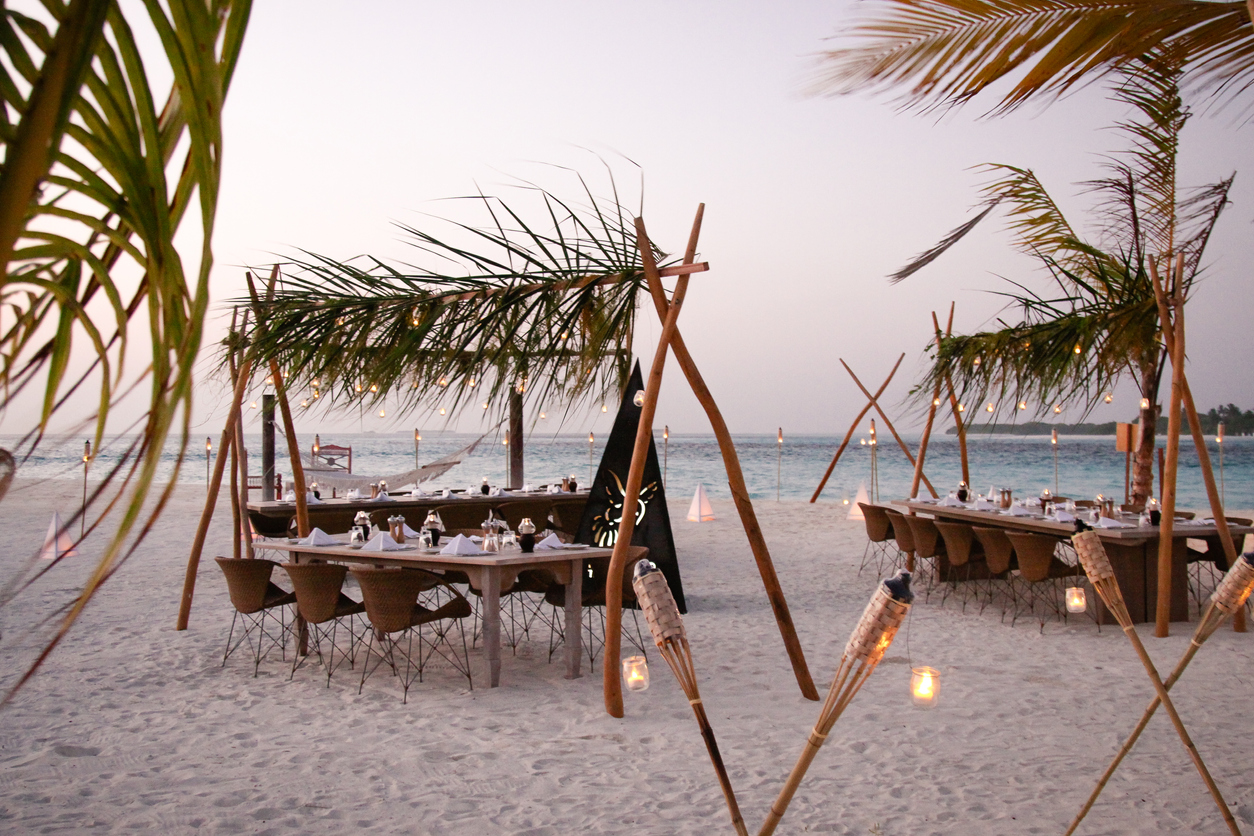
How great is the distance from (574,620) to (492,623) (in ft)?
1.90

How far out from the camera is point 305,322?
151 inches

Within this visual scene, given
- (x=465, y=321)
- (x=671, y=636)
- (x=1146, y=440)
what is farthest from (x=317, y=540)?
(x=1146, y=440)

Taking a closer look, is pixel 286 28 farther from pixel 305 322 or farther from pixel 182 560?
pixel 182 560

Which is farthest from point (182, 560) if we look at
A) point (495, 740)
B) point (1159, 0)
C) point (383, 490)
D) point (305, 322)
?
point (1159, 0)

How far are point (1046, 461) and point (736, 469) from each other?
42135 millimetres

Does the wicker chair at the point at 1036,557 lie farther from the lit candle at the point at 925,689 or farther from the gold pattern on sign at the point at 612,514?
the lit candle at the point at 925,689

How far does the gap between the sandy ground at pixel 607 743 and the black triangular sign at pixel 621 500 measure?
0.85 metres

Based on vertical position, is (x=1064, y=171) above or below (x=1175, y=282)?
above

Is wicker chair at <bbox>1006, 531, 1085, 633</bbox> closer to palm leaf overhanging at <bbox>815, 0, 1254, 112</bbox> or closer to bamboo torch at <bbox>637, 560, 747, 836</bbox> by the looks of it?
palm leaf overhanging at <bbox>815, 0, 1254, 112</bbox>

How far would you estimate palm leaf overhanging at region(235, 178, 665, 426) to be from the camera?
3699 mm

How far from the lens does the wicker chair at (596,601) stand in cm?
623

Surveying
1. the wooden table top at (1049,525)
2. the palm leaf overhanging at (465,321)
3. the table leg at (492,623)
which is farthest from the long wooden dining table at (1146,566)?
the palm leaf overhanging at (465,321)

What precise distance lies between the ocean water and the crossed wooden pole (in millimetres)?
16103

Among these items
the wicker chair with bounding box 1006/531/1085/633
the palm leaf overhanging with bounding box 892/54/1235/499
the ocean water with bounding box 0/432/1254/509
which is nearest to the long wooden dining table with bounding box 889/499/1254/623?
the wicker chair with bounding box 1006/531/1085/633
